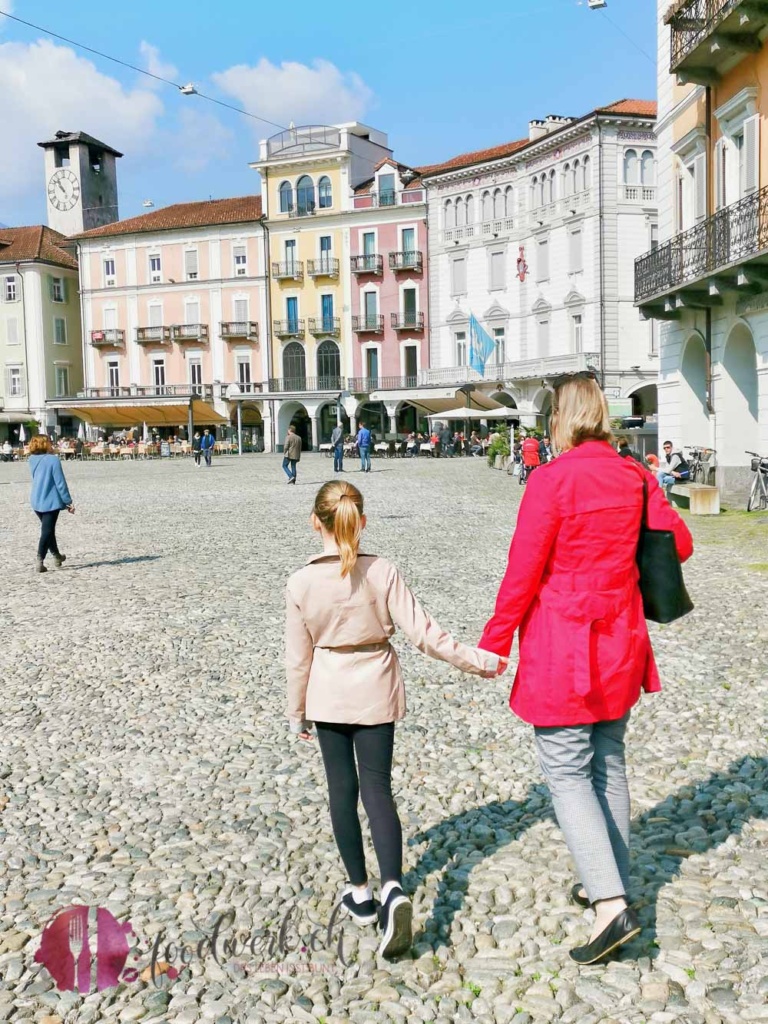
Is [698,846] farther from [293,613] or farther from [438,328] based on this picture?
[438,328]

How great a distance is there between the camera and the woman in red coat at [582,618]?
345 cm

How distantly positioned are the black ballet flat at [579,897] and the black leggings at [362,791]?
0.70 meters

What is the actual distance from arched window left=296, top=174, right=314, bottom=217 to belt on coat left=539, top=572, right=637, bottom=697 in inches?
2434

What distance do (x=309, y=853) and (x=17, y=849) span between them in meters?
1.21

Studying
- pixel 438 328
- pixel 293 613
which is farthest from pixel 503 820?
pixel 438 328

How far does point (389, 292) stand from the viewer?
60656mm

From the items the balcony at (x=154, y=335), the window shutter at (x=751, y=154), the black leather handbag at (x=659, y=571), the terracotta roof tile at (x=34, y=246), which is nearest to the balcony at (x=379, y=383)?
the balcony at (x=154, y=335)

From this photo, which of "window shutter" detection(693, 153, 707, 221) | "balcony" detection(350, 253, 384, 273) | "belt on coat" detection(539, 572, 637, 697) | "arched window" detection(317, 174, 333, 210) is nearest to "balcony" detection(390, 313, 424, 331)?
"balcony" detection(350, 253, 384, 273)

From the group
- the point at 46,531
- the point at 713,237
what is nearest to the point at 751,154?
the point at 713,237

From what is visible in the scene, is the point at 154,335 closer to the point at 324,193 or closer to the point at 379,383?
the point at 324,193

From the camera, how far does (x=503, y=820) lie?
15.7 ft

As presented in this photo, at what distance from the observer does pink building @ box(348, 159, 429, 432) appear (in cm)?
5938

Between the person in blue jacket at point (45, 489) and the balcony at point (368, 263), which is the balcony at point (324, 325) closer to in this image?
the balcony at point (368, 263)

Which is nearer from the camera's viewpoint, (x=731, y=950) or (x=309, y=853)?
(x=731, y=950)
